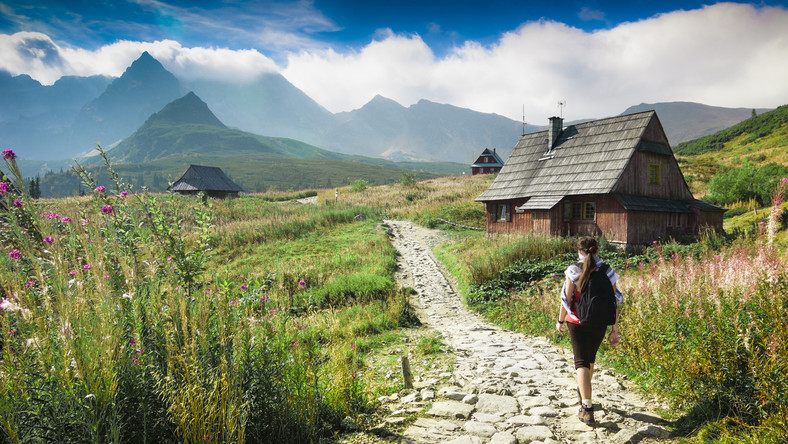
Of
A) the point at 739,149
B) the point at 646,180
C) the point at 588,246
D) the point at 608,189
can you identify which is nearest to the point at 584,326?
the point at 588,246

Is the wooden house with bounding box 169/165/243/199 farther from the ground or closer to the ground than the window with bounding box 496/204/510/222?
farther from the ground

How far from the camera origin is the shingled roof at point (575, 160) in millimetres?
20625

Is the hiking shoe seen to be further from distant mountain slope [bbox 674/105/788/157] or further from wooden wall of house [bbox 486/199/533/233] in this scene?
distant mountain slope [bbox 674/105/788/157]

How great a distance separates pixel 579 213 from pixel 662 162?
5615mm

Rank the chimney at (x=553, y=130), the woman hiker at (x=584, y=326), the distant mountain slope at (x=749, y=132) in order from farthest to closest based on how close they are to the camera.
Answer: the distant mountain slope at (x=749, y=132), the chimney at (x=553, y=130), the woman hiker at (x=584, y=326)

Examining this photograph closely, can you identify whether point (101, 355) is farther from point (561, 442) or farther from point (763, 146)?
point (763, 146)

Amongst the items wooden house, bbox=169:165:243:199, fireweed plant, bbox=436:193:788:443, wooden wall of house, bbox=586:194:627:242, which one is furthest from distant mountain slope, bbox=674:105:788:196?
wooden house, bbox=169:165:243:199

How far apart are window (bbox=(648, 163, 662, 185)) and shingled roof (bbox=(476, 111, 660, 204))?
83 centimetres

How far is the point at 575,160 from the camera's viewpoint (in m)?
22.5

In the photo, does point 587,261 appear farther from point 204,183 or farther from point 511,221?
point 204,183

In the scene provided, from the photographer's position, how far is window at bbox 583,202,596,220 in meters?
21.1

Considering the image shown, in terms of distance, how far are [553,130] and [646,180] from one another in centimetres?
600

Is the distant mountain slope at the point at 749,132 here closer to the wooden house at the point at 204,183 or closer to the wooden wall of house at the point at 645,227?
the wooden wall of house at the point at 645,227

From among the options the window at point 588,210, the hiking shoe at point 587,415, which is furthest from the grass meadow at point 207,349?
the window at point 588,210
